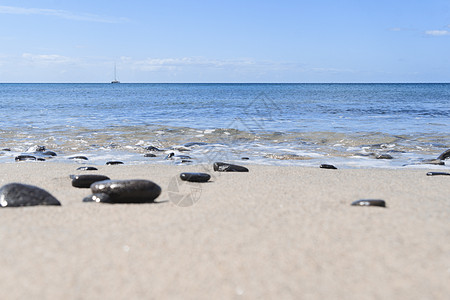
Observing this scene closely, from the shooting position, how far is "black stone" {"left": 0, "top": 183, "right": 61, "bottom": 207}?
2910mm

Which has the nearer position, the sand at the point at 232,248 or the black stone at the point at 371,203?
the sand at the point at 232,248

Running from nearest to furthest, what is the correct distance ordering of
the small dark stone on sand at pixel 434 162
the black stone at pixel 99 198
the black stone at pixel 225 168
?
1. the black stone at pixel 99 198
2. the black stone at pixel 225 168
3. the small dark stone on sand at pixel 434 162

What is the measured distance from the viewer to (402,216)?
277 centimetres

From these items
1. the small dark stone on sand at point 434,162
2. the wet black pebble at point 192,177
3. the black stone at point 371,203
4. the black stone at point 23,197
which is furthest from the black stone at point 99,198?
the small dark stone on sand at point 434,162

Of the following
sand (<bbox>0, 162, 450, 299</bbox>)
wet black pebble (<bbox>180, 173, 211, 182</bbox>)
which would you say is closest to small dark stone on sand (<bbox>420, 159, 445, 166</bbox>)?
sand (<bbox>0, 162, 450, 299</bbox>)

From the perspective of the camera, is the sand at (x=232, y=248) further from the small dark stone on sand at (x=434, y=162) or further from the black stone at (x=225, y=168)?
the small dark stone on sand at (x=434, y=162)

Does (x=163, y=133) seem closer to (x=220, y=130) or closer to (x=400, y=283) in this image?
(x=220, y=130)

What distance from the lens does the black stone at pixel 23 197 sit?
9.55 ft

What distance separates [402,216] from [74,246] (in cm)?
200

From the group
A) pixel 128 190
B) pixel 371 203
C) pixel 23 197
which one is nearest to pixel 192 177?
pixel 128 190

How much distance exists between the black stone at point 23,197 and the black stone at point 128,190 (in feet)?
1.16

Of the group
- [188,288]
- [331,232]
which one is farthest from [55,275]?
[331,232]

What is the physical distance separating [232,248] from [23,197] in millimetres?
1640

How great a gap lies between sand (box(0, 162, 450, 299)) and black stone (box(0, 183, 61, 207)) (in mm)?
85
